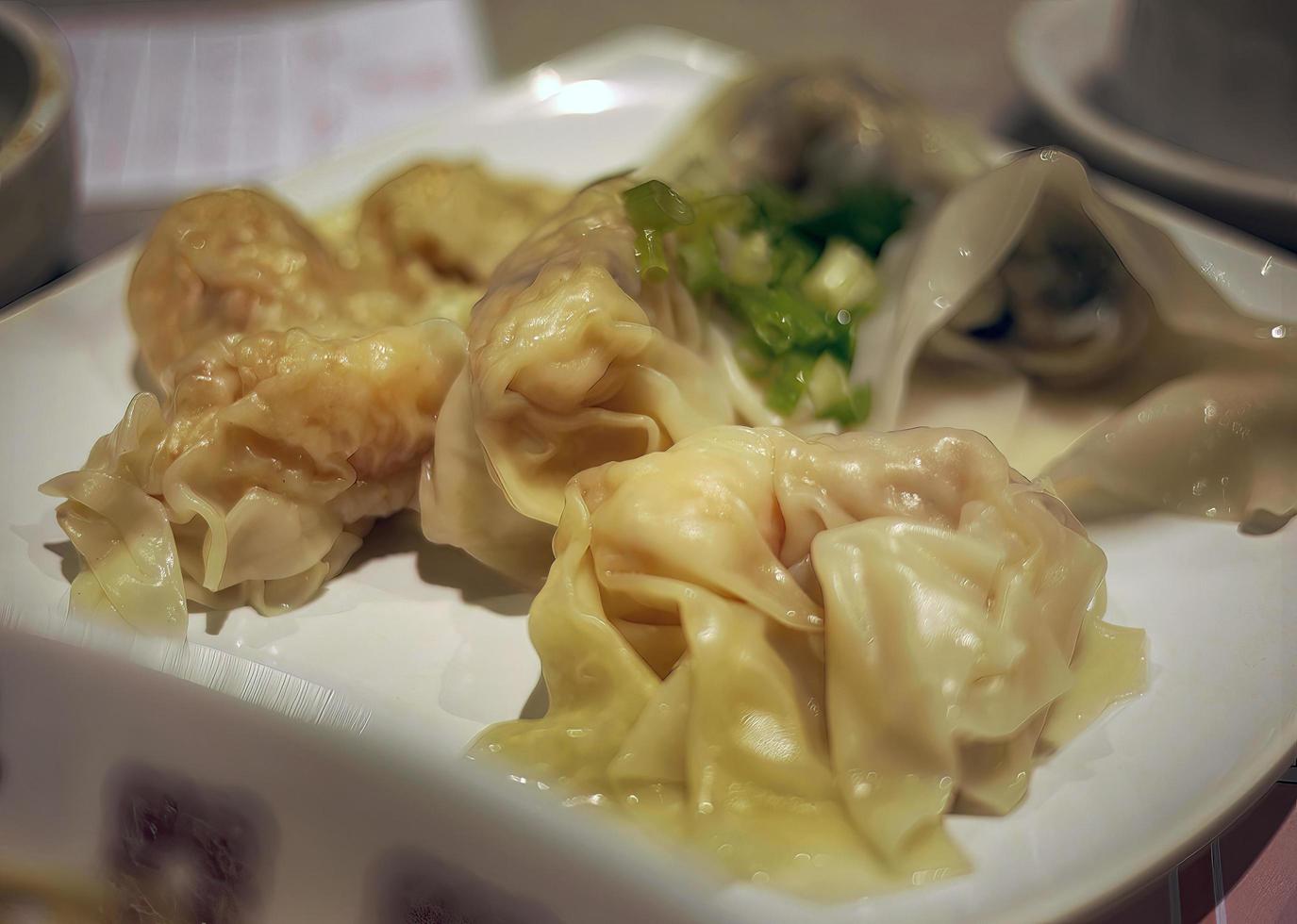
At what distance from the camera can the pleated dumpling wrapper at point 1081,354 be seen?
163cm

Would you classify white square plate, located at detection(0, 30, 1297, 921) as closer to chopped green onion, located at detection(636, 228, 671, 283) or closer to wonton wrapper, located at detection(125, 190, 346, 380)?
wonton wrapper, located at detection(125, 190, 346, 380)

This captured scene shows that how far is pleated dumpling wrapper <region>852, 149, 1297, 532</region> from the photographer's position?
1.63 metres

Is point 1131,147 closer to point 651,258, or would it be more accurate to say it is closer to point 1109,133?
point 1109,133

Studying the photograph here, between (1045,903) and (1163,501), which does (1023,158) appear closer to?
(1163,501)

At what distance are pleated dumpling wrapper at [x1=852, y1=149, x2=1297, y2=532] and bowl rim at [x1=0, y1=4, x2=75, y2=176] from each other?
1.39 meters

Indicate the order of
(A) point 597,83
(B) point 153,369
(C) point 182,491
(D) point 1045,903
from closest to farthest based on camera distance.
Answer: (D) point 1045,903 < (C) point 182,491 < (B) point 153,369 < (A) point 597,83

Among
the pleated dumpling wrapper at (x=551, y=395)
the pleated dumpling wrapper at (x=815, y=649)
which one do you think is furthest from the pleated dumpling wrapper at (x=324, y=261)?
the pleated dumpling wrapper at (x=815, y=649)

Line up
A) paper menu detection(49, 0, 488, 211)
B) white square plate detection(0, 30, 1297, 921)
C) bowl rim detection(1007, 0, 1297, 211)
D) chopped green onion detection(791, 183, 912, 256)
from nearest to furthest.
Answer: white square plate detection(0, 30, 1297, 921)
chopped green onion detection(791, 183, 912, 256)
bowl rim detection(1007, 0, 1297, 211)
paper menu detection(49, 0, 488, 211)

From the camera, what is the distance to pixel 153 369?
70.3 inches

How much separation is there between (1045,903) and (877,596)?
0.35 m

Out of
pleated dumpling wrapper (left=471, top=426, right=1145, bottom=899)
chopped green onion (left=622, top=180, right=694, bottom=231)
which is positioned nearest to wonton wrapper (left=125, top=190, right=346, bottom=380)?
chopped green onion (left=622, top=180, right=694, bottom=231)

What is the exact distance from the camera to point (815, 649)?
4.38ft

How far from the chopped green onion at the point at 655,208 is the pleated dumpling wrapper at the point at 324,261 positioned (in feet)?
1.10

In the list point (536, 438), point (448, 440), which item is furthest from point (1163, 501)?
point (448, 440)
